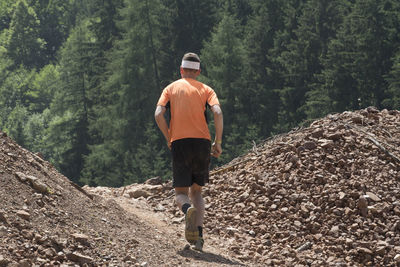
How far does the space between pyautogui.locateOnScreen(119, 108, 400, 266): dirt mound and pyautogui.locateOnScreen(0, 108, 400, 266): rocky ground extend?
1cm

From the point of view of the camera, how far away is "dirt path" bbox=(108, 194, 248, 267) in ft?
18.1

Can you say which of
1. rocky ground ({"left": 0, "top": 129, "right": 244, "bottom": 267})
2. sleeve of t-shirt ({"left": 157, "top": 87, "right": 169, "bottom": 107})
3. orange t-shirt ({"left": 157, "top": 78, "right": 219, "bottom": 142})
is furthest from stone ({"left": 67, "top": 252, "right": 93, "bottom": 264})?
sleeve of t-shirt ({"left": 157, "top": 87, "right": 169, "bottom": 107})

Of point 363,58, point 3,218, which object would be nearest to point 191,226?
point 3,218

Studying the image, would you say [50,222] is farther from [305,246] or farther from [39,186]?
[305,246]

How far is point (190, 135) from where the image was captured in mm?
5961

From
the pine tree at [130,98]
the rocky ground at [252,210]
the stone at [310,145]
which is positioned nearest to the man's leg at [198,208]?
the rocky ground at [252,210]

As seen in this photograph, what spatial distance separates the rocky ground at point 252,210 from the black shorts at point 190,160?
24.0 inches

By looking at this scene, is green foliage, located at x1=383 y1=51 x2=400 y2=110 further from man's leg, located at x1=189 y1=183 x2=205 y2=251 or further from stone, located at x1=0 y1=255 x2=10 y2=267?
stone, located at x1=0 y1=255 x2=10 y2=267

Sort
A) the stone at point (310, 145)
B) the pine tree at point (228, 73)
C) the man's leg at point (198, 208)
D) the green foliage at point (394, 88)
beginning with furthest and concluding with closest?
the pine tree at point (228, 73) < the green foliage at point (394, 88) < the stone at point (310, 145) < the man's leg at point (198, 208)

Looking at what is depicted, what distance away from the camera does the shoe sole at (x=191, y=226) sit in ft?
18.7

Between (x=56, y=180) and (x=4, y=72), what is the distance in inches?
2456

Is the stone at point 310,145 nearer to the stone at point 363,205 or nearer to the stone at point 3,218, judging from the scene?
the stone at point 363,205

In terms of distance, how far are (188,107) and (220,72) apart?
3643 cm

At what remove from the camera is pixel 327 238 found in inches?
276
